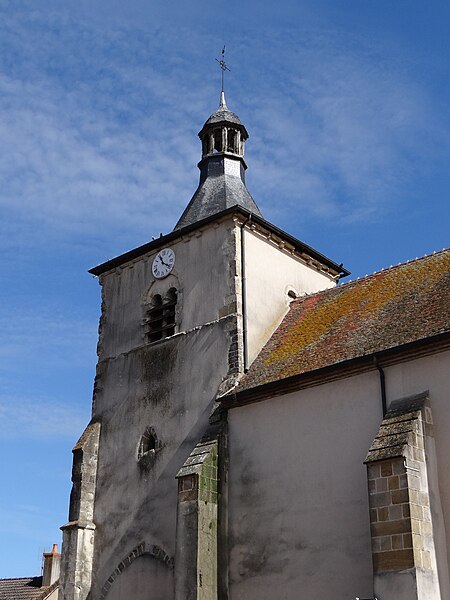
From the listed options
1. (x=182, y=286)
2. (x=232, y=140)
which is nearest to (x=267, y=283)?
(x=182, y=286)

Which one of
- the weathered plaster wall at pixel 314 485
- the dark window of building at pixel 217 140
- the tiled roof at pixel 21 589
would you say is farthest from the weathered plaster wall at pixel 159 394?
the tiled roof at pixel 21 589

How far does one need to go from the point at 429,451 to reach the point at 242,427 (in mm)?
4146

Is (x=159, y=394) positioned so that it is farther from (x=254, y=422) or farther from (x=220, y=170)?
(x=220, y=170)

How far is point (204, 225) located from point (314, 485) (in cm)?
690

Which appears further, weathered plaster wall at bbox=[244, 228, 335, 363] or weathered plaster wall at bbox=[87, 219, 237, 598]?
weathered plaster wall at bbox=[244, 228, 335, 363]

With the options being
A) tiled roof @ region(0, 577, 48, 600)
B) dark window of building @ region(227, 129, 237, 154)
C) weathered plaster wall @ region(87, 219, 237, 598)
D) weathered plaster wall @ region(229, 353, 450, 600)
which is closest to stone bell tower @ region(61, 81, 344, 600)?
weathered plaster wall @ region(87, 219, 237, 598)

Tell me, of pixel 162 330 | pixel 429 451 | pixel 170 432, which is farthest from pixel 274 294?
pixel 429 451

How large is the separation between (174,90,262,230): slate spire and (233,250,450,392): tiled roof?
338 centimetres

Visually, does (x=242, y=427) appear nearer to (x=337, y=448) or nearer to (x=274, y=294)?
(x=337, y=448)

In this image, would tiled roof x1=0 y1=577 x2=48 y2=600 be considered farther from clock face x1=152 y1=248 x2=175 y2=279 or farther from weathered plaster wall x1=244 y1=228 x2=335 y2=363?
weathered plaster wall x1=244 y1=228 x2=335 y2=363

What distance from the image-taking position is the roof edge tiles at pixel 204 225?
706 inches

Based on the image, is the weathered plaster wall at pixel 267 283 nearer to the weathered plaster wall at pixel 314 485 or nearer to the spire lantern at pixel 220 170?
the spire lantern at pixel 220 170

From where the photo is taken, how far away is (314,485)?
13.8m

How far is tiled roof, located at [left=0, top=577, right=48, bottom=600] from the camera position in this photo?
2528 cm
